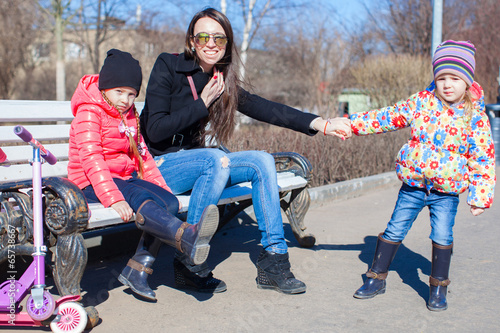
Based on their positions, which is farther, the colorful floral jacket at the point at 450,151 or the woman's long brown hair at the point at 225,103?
the woman's long brown hair at the point at 225,103

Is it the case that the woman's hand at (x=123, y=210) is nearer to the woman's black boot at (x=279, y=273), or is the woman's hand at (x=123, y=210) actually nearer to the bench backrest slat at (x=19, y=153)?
the woman's black boot at (x=279, y=273)

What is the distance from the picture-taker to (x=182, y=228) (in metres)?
2.71

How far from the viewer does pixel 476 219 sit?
5379mm

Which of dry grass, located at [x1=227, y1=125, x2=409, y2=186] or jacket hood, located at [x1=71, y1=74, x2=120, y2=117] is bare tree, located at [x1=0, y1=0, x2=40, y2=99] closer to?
dry grass, located at [x1=227, y1=125, x2=409, y2=186]

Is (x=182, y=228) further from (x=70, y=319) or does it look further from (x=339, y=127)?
(x=339, y=127)

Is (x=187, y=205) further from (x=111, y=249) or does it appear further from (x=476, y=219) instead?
(x=476, y=219)

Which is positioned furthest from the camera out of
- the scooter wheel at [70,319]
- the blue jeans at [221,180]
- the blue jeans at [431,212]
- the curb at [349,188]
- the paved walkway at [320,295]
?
the curb at [349,188]

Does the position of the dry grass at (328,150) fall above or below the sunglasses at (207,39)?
below

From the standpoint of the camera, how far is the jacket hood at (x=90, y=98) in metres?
2.91

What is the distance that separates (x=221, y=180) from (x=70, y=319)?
1.12m

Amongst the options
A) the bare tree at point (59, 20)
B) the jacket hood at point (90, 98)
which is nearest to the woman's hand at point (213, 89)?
the jacket hood at point (90, 98)

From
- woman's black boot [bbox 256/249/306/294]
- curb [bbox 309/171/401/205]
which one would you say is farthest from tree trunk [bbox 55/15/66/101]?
woman's black boot [bbox 256/249/306/294]

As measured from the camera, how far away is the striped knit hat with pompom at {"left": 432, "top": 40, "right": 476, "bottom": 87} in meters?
2.92

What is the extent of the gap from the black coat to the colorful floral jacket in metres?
0.84
